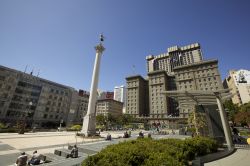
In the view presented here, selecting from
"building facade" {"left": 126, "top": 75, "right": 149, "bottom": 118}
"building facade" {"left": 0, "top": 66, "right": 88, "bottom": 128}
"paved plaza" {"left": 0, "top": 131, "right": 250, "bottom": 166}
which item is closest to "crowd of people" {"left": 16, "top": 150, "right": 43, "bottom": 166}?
"paved plaza" {"left": 0, "top": 131, "right": 250, "bottom": 166}

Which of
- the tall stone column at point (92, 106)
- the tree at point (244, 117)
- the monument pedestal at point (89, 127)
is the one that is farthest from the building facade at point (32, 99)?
the tree at point (244, 117)

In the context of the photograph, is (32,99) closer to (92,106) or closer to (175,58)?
(92,106)

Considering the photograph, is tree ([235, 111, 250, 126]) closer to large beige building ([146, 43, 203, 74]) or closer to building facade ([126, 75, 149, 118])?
building facade ([126, 75, 149, 118])

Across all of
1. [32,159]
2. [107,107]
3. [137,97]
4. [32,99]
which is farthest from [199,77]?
[32,159]

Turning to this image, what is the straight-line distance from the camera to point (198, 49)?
12525 centimetres

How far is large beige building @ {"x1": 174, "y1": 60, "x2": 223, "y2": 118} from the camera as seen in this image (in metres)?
86.8

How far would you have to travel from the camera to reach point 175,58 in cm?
13412

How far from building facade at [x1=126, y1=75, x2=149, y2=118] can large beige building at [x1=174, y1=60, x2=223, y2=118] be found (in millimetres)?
34460

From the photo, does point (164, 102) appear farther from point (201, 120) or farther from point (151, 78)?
point (201, 120)

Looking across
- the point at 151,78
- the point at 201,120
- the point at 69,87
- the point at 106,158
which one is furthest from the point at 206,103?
the point at 151,78

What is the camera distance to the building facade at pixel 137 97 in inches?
4548

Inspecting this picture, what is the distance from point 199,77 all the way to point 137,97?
50556 millimetres

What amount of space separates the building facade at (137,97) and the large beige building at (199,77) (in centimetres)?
3446

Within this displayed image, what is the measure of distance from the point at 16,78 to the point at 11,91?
611 cm
